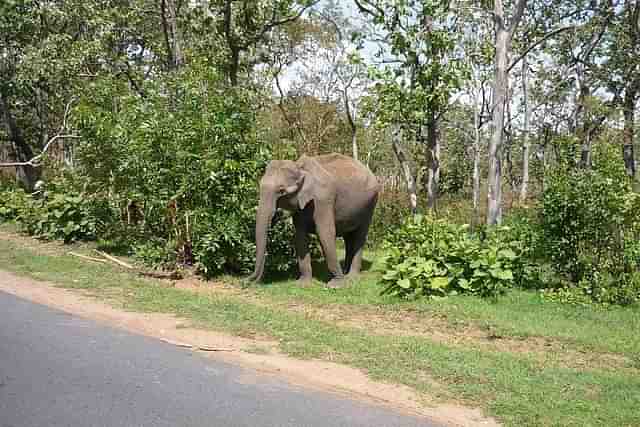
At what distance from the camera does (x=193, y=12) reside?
60.9 ft

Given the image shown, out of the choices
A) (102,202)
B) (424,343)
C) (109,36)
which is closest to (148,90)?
(102,202)

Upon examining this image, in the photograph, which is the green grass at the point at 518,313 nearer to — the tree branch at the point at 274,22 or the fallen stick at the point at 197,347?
the fallen stick at the point at 197,347

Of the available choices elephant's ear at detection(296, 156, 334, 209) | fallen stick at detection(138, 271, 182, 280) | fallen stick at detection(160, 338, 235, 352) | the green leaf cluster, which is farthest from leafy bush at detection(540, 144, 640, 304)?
the green leaf cluster

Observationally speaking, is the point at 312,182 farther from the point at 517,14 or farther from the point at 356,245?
the point at 517,14

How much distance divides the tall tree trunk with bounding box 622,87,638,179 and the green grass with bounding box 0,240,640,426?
1420cm

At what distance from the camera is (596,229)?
929 centimetres

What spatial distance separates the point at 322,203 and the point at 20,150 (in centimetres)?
1971

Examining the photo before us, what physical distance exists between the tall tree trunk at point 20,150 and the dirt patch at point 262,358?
15.8 metres

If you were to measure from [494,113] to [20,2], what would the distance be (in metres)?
16.3

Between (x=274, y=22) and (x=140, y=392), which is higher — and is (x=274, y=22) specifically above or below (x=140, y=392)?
above

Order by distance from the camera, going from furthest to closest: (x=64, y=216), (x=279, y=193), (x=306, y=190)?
(x=64, y=216) → (x=306, y=190) → (x=279, y=193)

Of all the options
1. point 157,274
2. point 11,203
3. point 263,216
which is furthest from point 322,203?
point 11,203

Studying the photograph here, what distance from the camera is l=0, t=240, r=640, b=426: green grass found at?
17.9 ft

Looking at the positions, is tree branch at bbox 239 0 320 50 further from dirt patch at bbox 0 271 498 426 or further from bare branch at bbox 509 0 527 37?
dirt patch at bbox 0 271 498 426
